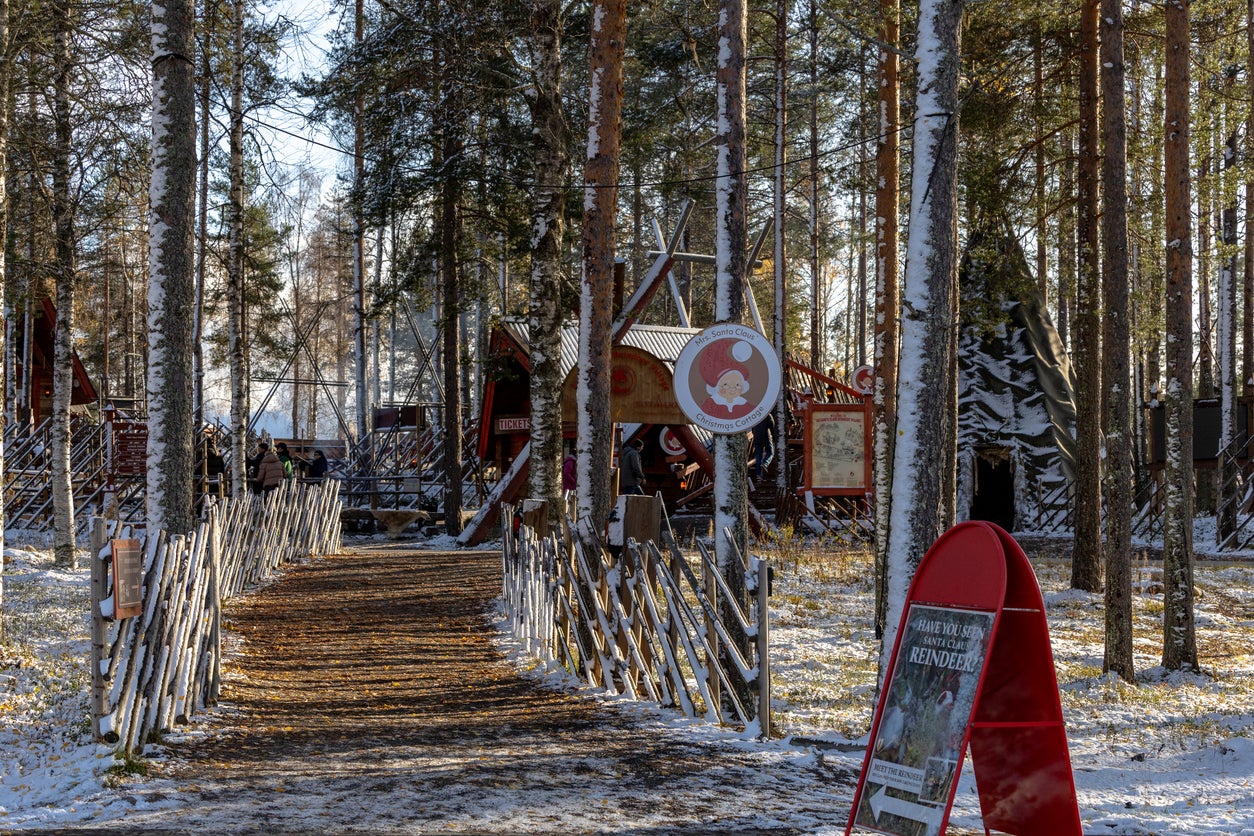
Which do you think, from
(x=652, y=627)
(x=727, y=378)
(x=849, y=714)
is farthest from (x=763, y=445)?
(x=727, y=378)

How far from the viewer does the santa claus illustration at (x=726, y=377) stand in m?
8.24

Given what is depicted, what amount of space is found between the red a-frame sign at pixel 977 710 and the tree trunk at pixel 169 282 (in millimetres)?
6248

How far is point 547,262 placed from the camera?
14.6 meters

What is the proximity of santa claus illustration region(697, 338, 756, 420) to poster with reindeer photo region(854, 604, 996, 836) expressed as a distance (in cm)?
315

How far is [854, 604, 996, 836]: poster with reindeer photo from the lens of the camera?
190 inches

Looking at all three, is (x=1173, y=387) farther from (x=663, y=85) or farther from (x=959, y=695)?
(x=663, y=85)

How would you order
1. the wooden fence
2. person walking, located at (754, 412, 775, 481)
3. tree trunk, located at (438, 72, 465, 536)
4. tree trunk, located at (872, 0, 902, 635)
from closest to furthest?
the wooden fence
tree trunk, located at (872, 0, 902, 635)
tree trunk, located at (438, 72, 465, 536)
person walking, located at (754, 412, 775, 481)

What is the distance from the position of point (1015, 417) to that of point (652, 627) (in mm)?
19421

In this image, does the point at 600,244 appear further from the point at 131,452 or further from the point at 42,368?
the point at 42,368

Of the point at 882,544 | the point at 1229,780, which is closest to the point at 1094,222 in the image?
the point at 882,544

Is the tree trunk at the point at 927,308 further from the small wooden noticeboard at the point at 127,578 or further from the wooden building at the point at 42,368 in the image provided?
the wooden building at the point at 42,368

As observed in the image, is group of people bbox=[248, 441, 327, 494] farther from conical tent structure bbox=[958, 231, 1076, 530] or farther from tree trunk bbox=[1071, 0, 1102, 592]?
conical tent structure bbox=[958, 231, 1076, 530]

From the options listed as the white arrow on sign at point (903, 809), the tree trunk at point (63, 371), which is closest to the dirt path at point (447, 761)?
the white arrow on sign at point (903, 809)

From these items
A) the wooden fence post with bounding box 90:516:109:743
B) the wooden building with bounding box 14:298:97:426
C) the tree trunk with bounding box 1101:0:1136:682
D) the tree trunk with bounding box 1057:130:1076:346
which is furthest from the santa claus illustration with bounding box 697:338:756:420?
the wooden building with bounding box 14:298:97:426
